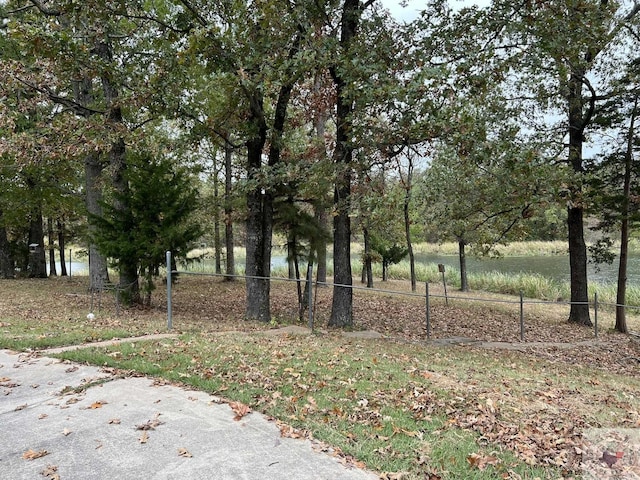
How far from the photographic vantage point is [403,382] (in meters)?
4.85

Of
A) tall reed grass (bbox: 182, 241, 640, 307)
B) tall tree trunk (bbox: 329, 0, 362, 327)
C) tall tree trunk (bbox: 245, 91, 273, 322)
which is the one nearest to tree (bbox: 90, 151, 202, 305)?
tall tree trunk (bbox: 245, 91, 273, 322)

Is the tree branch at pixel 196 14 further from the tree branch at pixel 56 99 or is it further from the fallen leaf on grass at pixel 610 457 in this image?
the fallen leaf on grass at pixel 610 457

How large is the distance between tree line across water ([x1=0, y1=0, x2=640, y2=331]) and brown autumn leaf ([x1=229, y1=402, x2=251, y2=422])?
4340 millimetres

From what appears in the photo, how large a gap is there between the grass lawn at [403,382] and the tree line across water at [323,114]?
2154mm

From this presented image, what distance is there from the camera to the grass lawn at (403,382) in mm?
3256

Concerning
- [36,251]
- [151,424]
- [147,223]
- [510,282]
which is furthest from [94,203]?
[510,282]

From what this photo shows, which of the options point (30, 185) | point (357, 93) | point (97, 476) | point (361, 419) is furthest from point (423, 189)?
point (30, 185)

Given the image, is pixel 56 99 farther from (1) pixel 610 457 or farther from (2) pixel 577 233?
(2) pixel 577 233

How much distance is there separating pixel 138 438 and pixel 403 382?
2739 mm

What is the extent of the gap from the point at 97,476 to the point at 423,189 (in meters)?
10.7

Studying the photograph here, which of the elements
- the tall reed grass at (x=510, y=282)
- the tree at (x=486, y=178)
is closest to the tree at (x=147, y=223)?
the tall reed grass at (x=510, y=282)

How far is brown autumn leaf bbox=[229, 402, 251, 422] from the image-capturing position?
12.1 feet

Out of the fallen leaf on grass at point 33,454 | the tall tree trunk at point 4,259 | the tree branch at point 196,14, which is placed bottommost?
the fallen leaf on grass at point 33,454

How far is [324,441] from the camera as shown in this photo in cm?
332
